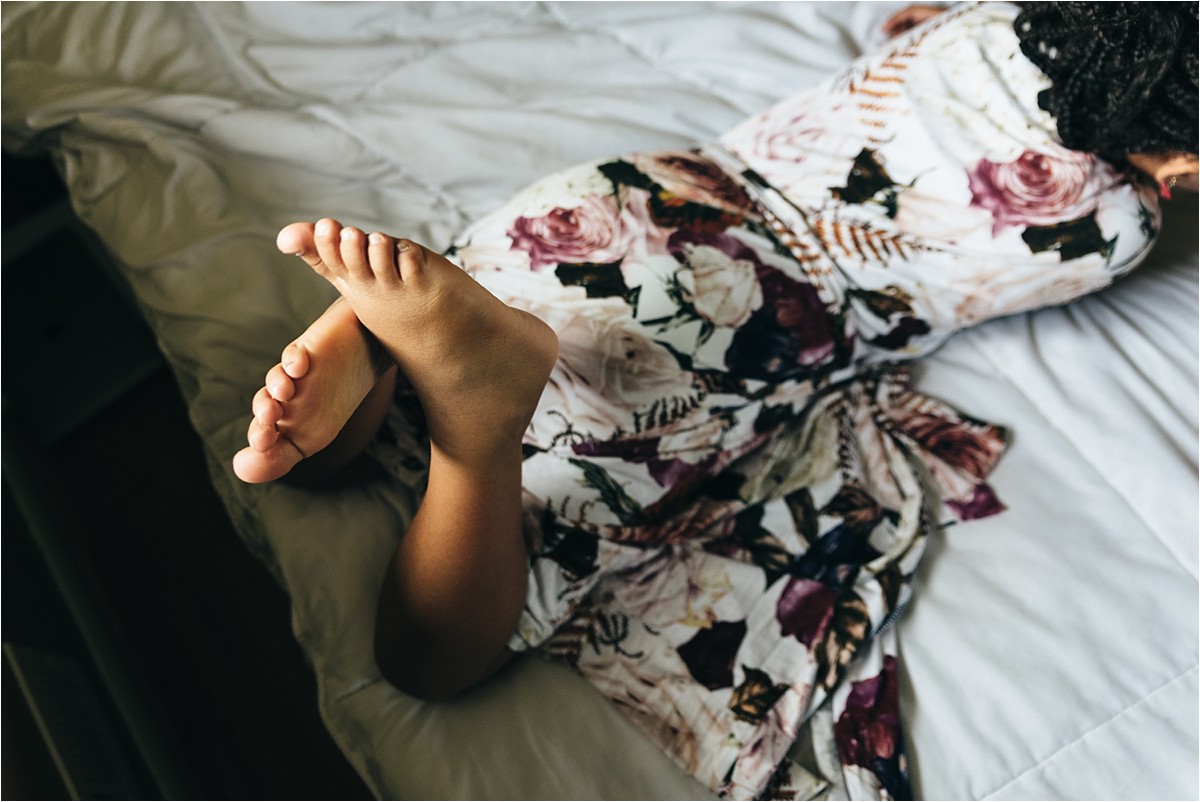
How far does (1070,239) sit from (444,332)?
1.89 ft

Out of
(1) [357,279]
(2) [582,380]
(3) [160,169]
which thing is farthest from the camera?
(3) [160,169]

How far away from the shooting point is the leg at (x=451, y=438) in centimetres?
52

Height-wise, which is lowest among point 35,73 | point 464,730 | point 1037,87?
point 464,730

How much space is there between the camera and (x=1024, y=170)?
2.54 ft

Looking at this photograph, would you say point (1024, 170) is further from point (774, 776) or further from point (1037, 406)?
point (774, 776)

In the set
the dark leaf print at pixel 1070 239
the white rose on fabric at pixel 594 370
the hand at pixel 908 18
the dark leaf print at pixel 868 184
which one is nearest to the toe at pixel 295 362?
the white rose on fabric at pixel 594 370

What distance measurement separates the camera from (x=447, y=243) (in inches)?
37.1

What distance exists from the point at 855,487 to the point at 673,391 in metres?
0.24

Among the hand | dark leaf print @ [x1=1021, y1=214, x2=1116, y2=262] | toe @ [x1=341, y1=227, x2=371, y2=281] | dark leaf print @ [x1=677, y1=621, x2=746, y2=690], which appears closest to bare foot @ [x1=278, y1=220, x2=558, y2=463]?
toe @ [x1=341, y1=227, x2=371, y2=281]

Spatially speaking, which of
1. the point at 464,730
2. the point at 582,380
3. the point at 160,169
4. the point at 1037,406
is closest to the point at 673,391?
the point at 582,380

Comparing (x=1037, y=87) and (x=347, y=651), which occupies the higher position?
(x=1037, y=87)

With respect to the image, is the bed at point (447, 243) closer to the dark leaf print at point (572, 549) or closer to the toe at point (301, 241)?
the dark leaf print at point (572, 549)

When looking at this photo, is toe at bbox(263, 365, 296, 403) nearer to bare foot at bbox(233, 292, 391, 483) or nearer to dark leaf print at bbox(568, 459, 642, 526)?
bare foot at bbox(233, 292, 391, 483)

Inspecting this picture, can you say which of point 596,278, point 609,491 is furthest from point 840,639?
point 596,278
